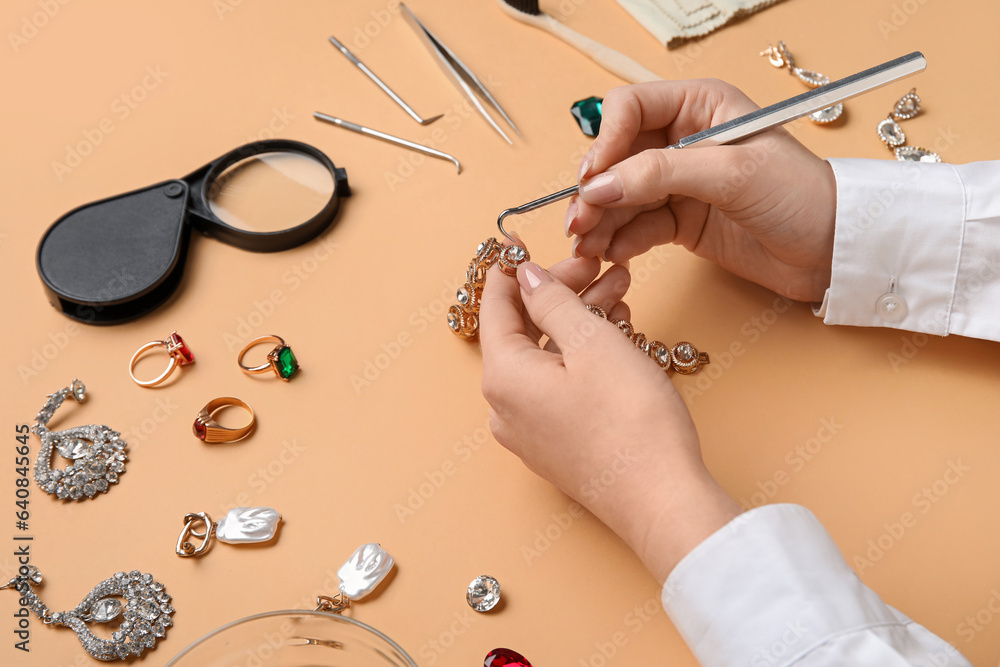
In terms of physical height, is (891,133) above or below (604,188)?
below

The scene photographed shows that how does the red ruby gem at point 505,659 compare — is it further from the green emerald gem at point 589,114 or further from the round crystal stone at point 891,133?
the round crystal stone at point 891,133

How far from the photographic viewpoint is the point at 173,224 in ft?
4.11

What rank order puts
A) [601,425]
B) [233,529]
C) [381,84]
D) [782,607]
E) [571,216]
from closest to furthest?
[782,607], [601,425], [233,529], [571,216], [381,84]

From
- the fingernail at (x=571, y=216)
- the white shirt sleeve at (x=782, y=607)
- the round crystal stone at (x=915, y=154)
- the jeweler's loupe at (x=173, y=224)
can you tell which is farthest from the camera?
the round crystal stone at (x=915, y=154)

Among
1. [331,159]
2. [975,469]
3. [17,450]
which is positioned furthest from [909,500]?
[17,450]

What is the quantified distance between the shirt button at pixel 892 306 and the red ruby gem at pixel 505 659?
28.4 inches

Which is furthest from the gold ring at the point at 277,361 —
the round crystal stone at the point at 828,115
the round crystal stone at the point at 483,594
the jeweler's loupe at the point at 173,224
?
the round crystal stone at the point at 828,115

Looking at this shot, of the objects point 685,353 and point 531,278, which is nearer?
Answer: point 531,278

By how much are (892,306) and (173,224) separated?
1.16 meters

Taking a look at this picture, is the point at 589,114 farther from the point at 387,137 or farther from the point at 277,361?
the point at 277,361

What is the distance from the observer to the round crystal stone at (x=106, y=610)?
3.02ft

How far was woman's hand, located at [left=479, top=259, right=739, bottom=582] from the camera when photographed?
32.2 inches

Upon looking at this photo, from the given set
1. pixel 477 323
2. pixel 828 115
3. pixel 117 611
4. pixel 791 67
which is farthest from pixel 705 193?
pixel 117 611

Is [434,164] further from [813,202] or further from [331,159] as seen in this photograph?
[813,202]
